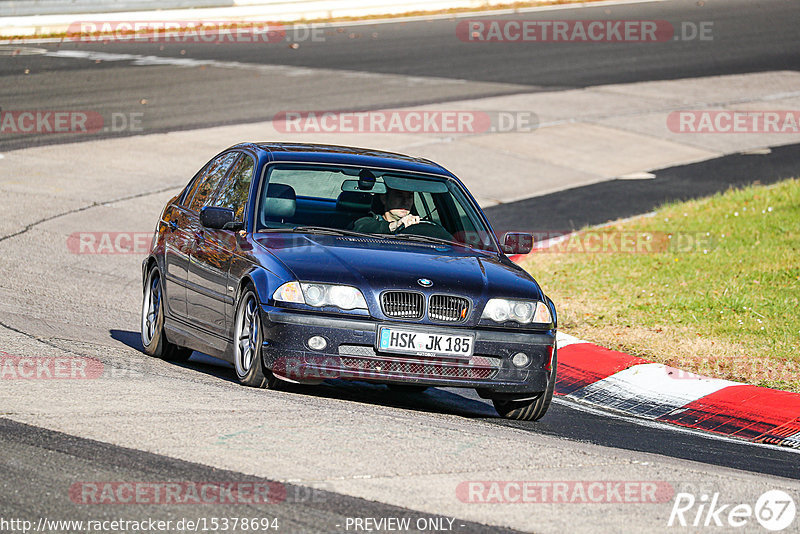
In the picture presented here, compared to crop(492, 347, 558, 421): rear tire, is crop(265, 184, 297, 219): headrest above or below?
above

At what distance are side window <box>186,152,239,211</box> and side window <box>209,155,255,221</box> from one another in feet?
0.54

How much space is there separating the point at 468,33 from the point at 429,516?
28.5 meters

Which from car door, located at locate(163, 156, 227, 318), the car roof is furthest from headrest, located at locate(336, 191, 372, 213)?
car door, located at locate(163, 156, 227, 318)

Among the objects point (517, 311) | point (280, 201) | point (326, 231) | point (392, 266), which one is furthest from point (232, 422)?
point (280, 201)

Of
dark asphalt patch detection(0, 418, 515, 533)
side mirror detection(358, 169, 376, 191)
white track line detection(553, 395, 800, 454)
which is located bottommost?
white track line detection(553, 395, 800, 454)

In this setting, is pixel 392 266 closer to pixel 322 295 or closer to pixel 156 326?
pixel 322 295

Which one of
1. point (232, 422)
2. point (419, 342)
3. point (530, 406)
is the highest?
point (419, 342)

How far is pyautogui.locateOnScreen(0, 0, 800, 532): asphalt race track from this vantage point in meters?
5.15

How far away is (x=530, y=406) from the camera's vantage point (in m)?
7.83

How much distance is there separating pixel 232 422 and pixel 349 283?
1374 millimetres

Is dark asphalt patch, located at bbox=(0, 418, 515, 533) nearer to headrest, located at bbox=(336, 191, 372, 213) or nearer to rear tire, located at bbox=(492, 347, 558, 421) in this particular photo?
rear tire, located at bbox=(492, 347, 558, 421)

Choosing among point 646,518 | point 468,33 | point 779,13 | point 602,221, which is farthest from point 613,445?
point 779,13

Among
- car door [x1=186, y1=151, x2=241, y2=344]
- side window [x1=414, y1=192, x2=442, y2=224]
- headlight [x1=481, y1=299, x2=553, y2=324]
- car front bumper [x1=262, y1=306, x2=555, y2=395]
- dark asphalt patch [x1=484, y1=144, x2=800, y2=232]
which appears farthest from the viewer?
dark asphalt patch [x1=484, y1=144, x2=800, y2=232]

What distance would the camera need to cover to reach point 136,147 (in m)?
19.0
